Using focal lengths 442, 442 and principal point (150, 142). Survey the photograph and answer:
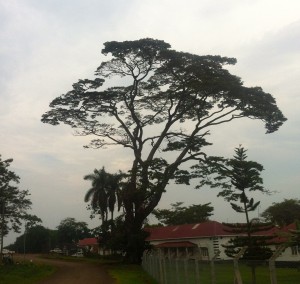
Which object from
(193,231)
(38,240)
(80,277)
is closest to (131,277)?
(80,277)

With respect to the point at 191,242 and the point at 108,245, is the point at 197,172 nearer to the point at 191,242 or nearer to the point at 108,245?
the point at 108,245

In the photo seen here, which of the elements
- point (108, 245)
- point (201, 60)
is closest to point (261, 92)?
point (201, 60)

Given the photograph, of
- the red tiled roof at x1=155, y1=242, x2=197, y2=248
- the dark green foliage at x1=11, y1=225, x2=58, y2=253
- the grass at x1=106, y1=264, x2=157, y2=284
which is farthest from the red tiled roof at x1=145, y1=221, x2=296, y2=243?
the dark green foliage at x1=11, y1=225, x2=58, y2=253

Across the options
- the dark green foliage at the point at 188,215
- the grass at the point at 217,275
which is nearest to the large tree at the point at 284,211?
the dark green foliage at the point at 188,215

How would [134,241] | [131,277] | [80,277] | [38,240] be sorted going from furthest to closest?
[38,240] < [134,241] < [80,277] < [131,277]

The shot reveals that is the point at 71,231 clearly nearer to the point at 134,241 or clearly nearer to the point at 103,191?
the point at 103,191

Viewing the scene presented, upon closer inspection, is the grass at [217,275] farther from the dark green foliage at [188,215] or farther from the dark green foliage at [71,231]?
the dark green foliage at [71,231]

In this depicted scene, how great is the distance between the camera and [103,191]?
5403cm

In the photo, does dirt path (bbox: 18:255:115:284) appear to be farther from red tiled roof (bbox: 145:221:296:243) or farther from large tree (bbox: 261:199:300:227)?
large tree (bbox: 261:199:300:227)

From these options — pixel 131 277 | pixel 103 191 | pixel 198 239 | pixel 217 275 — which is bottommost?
pixel 131 277

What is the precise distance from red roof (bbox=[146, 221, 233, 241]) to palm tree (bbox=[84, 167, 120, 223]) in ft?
20.2

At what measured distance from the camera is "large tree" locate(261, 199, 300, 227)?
54.2 metres

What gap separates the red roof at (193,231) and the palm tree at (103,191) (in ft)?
20.2

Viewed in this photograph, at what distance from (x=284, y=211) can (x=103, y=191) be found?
22.8 meters
